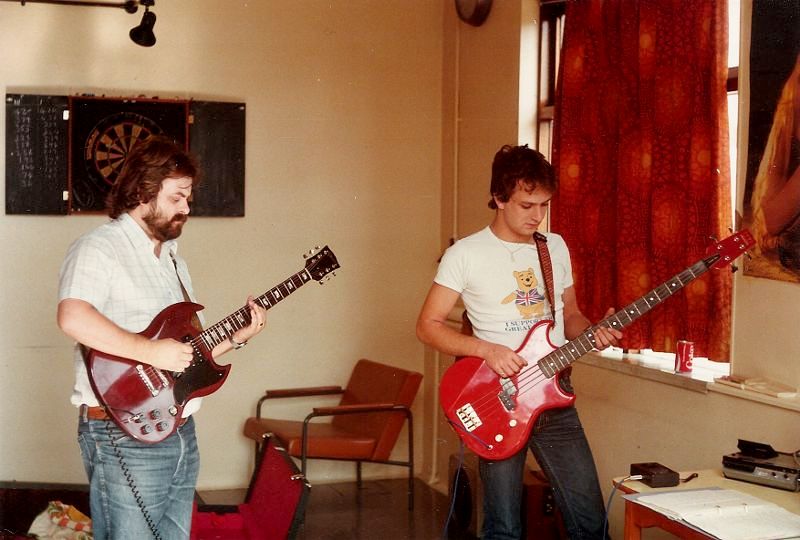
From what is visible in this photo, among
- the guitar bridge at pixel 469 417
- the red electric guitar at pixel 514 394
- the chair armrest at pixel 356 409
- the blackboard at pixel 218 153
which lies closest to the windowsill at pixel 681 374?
the red electric guitar at pixel 514 394

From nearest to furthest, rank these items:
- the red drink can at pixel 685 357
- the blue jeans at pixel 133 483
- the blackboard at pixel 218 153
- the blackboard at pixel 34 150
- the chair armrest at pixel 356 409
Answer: the blue jeans at pixel 133 483 < the red drink can at pixel 685 357 < the chair armrest at pixel 356 409 < the blackboard at pixel 34 150 < the blackboard at pixel 218 153

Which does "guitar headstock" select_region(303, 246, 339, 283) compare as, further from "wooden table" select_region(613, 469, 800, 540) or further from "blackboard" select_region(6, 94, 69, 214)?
"blackboard" select_region(6, 94, 69, 214)

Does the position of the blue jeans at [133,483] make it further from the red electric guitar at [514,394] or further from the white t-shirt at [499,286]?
the white t-shirt at [499,286]

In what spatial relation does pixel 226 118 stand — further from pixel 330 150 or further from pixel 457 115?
pixel 457 115

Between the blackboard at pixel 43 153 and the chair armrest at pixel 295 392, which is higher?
the blackboard at pixel 43 153

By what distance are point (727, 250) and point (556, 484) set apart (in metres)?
0.92

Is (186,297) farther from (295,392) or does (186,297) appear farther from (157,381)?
(295,392)

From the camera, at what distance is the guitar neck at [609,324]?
3.12m

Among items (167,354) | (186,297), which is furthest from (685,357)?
(167,354)

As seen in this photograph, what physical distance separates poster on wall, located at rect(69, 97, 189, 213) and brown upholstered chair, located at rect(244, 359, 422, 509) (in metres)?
1.50

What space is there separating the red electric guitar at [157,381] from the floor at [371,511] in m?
2.06

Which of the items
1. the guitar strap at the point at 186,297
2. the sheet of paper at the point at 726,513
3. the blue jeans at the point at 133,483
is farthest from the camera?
the guitar strap at the point at 186,297

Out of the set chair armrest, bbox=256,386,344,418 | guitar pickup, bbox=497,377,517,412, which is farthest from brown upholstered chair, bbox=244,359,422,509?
guitar pickup, bbox=497,377,517,412

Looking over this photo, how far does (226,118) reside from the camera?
5.71 metres
